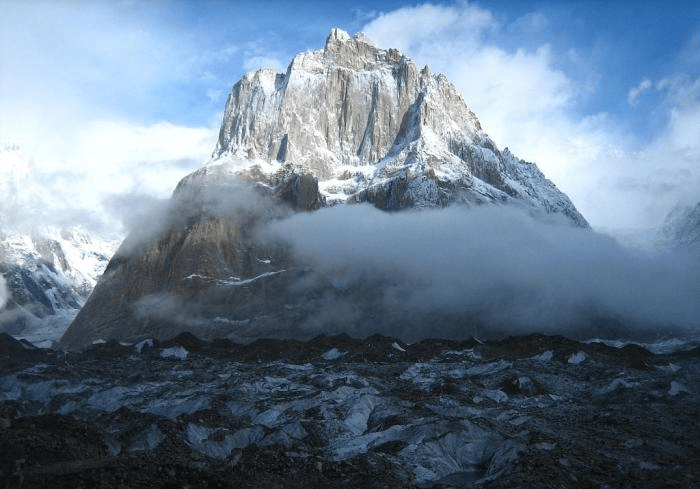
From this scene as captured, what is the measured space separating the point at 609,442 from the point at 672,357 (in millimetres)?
61895

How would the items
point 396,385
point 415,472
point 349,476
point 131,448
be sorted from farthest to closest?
point 396,385
point 131,448
point 415,472
point 349,476

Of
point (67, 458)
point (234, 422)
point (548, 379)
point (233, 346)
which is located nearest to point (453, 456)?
point (234, 422)

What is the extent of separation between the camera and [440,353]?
120562mm

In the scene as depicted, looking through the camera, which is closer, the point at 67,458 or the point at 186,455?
the point at 67,458

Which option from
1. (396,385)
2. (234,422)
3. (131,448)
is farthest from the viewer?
(396,385)

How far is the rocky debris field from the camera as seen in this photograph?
132 feet

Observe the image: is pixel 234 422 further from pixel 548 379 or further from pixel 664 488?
pixel 548 379

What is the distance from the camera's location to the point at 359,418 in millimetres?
65125

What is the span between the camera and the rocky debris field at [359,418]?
132 ft

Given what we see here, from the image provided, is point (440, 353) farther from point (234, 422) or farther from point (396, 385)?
point (234, 422)

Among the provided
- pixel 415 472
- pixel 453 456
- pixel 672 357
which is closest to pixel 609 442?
pixel 453 456

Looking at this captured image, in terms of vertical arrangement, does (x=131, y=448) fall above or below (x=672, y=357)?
below

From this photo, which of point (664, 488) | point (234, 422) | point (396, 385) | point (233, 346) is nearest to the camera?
point (664, 488)

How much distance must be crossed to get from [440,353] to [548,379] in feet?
107
